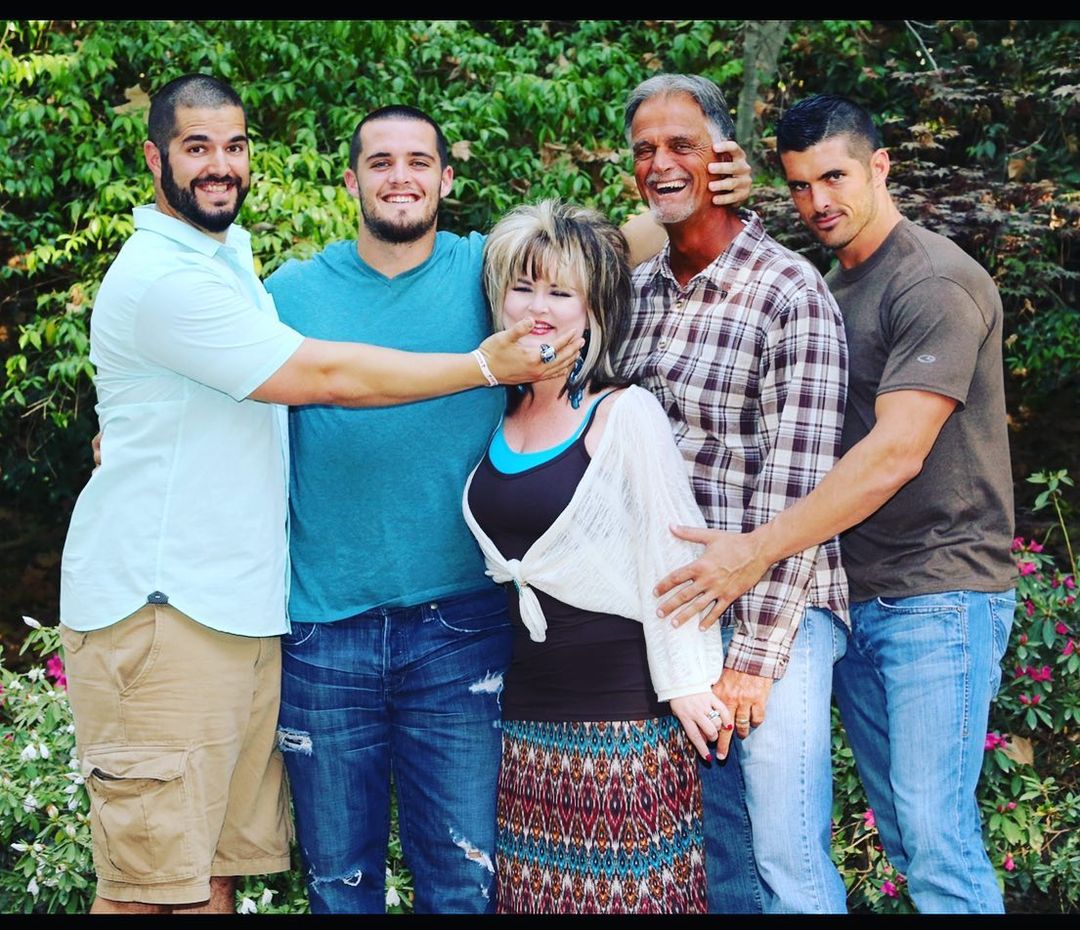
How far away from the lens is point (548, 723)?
9.60ft

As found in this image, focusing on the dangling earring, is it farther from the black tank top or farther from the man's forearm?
the man's forearm

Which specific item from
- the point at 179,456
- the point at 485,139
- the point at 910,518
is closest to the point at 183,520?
→ the point at 179,456

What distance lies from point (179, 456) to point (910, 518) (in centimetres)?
189

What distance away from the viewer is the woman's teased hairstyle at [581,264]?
122 inches

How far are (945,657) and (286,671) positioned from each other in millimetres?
1735

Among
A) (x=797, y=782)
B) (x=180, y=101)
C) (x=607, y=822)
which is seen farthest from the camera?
(x=180, y=101)

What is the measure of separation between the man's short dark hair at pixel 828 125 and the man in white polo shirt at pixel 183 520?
93cm

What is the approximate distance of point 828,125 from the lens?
3.19m

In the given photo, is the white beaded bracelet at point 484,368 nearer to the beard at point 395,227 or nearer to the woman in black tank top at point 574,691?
the woman in black tank top at point 574,691

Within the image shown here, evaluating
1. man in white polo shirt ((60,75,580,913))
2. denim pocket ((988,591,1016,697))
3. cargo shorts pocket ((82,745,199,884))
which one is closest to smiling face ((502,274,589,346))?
man in white polo shirt ((60,75,580,913))

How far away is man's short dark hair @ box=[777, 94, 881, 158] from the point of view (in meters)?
3.19

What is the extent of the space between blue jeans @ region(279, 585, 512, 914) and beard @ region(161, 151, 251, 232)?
1.12 metres

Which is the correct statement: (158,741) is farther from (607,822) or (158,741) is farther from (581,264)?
(581,264)

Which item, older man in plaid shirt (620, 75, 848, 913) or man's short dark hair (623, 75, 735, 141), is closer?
older man in plaid shirt (620, 75, 848, 913)
